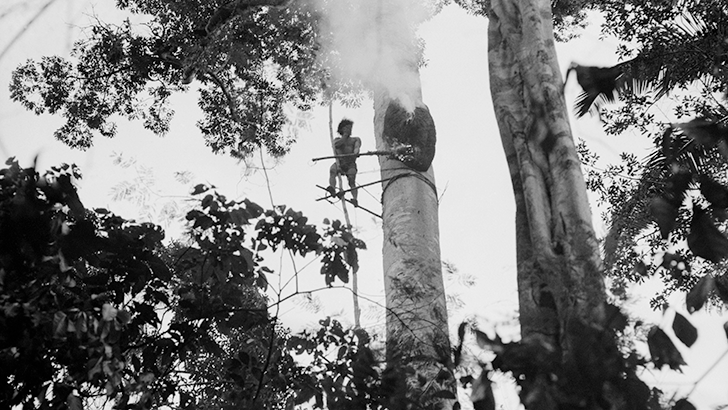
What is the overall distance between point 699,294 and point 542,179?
773 millimetres

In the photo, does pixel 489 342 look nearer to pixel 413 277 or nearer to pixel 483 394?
pixel 483 394

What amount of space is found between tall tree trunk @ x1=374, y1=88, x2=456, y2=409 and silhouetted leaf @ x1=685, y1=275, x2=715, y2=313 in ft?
5.50

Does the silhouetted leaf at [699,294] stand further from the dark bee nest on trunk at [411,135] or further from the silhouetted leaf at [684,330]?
the dark bee nest on trunk at [411,135]

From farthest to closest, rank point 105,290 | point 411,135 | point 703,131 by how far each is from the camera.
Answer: point 411,135 → point 105,290 → point 703,131

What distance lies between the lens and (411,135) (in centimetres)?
499

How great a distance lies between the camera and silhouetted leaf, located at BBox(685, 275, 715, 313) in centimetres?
119

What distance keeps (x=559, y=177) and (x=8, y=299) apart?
1.65 m

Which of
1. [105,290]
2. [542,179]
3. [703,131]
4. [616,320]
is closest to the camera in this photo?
[703,131]

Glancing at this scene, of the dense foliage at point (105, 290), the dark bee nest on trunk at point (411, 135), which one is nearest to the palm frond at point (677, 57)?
the dark bee nest on trunk at point (411, 135)

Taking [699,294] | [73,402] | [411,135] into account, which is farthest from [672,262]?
[411,135]

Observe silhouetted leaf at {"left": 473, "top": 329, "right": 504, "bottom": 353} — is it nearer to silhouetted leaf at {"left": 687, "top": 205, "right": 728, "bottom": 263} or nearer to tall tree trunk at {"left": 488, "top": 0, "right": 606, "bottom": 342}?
tall tree trunk at {"left": 488, "top": 0, "right": 606, "bottom": 342}

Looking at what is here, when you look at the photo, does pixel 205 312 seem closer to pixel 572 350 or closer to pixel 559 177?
pixel 559 177

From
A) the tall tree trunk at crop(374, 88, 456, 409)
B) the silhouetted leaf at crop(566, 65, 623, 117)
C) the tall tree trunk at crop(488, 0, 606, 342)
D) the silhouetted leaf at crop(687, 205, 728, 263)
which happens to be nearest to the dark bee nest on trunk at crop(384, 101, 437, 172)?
the tall tree trunk at crop(374, 88, 456, 409)

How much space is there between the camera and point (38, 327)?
1.93 metres
